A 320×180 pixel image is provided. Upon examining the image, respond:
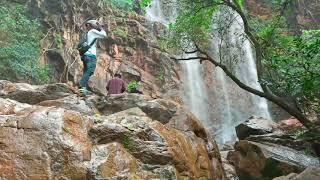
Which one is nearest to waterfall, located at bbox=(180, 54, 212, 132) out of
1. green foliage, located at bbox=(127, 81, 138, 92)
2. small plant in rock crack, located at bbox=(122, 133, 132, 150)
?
green foliage, located at bbox=(127, 81, 138, 92)

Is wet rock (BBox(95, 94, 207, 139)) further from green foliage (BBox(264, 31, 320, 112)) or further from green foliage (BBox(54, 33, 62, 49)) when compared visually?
green foliage (BBox(54, 33, 62, 49))

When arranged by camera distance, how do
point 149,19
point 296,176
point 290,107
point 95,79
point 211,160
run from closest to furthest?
point 296,176
point 211,160
point 290,107
point 95,79
point 149,19

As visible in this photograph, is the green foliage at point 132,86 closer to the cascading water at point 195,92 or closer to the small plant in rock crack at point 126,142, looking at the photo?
the cascading water at point 195,92

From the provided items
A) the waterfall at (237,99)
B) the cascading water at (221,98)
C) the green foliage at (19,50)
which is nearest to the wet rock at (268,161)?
the waterfall at (237,99)

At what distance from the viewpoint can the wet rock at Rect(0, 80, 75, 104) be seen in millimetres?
8445

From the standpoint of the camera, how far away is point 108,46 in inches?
838

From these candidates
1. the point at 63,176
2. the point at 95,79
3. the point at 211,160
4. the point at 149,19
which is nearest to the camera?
the point at 63,176

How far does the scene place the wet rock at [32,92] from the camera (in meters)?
8.45

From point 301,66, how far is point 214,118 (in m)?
14.2

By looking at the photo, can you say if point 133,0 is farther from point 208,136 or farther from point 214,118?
point 208,136

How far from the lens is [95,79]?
1967 centimetres

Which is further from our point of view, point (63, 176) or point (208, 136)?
point (208, 136)

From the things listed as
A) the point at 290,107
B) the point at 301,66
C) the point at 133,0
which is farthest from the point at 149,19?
the point at 301,66

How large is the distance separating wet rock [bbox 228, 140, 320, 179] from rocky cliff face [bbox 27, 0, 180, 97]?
1089cm
